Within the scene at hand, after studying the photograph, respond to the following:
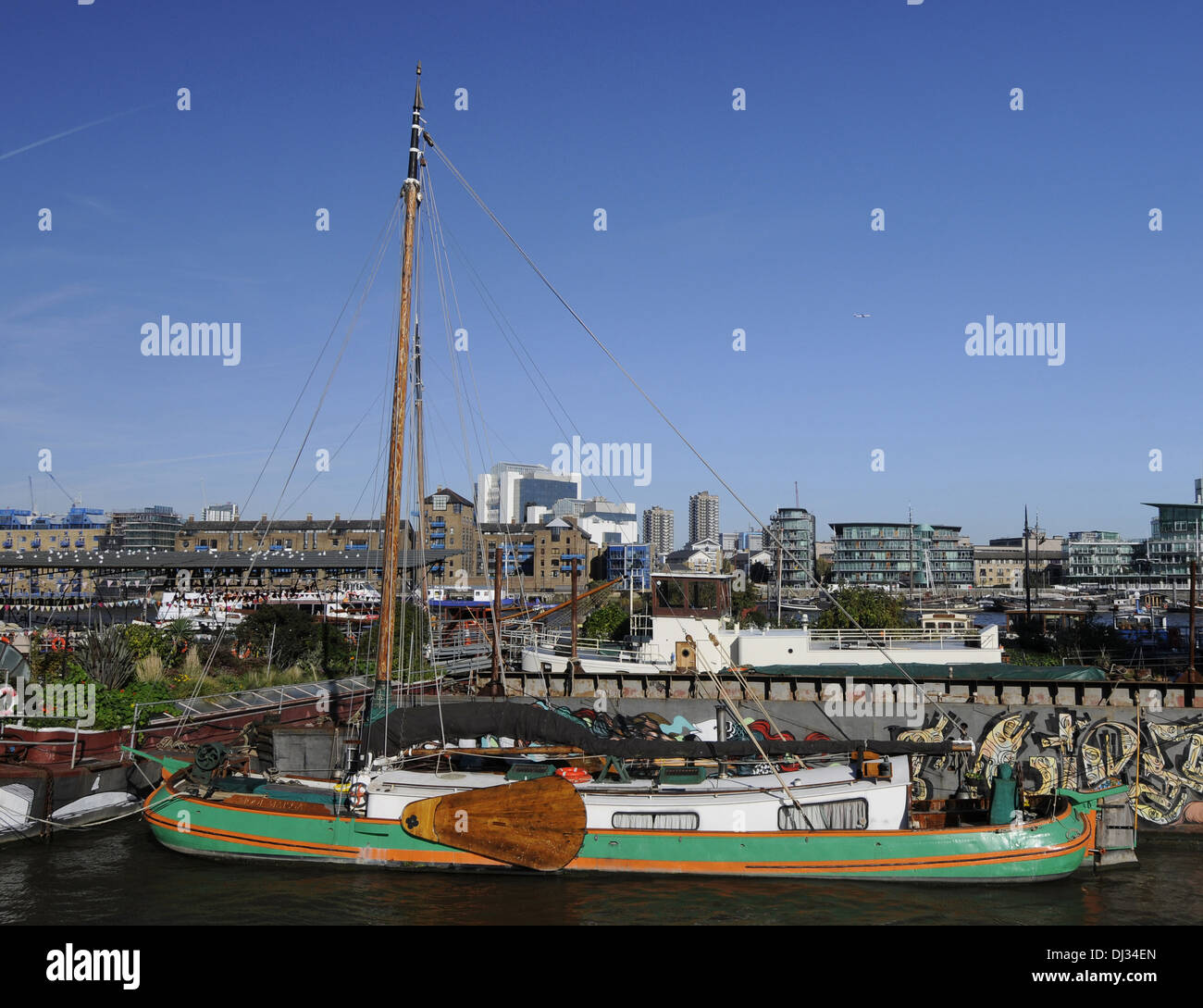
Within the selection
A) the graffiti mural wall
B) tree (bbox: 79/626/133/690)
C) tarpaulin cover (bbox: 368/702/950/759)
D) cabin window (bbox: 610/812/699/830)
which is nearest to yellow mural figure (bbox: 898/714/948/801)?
the graffiti mural wall

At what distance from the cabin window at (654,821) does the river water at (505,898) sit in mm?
1298

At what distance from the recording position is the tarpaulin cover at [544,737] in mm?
25828

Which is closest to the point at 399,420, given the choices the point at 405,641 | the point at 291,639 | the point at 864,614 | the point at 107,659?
the point at 107,659

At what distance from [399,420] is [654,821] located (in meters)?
13.6

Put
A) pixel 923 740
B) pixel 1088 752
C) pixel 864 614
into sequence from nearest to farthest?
pixel 1088 752
pixel 923 740
pixel 864 614

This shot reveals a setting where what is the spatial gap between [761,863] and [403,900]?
9076mm

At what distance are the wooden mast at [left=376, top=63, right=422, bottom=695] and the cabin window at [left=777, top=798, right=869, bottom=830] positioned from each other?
1147 centimetres

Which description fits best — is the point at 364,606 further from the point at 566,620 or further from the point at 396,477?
the point at 396,477

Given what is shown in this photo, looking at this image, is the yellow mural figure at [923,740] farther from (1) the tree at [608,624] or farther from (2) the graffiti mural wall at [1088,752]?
(1) the tree at [608,624]

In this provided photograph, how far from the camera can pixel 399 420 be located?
89.0 feet

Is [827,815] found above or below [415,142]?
below

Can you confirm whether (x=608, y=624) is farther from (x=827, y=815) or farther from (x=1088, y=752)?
(x=827, y=815)

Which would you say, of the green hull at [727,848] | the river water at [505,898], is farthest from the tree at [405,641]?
the river water at [505,898]
